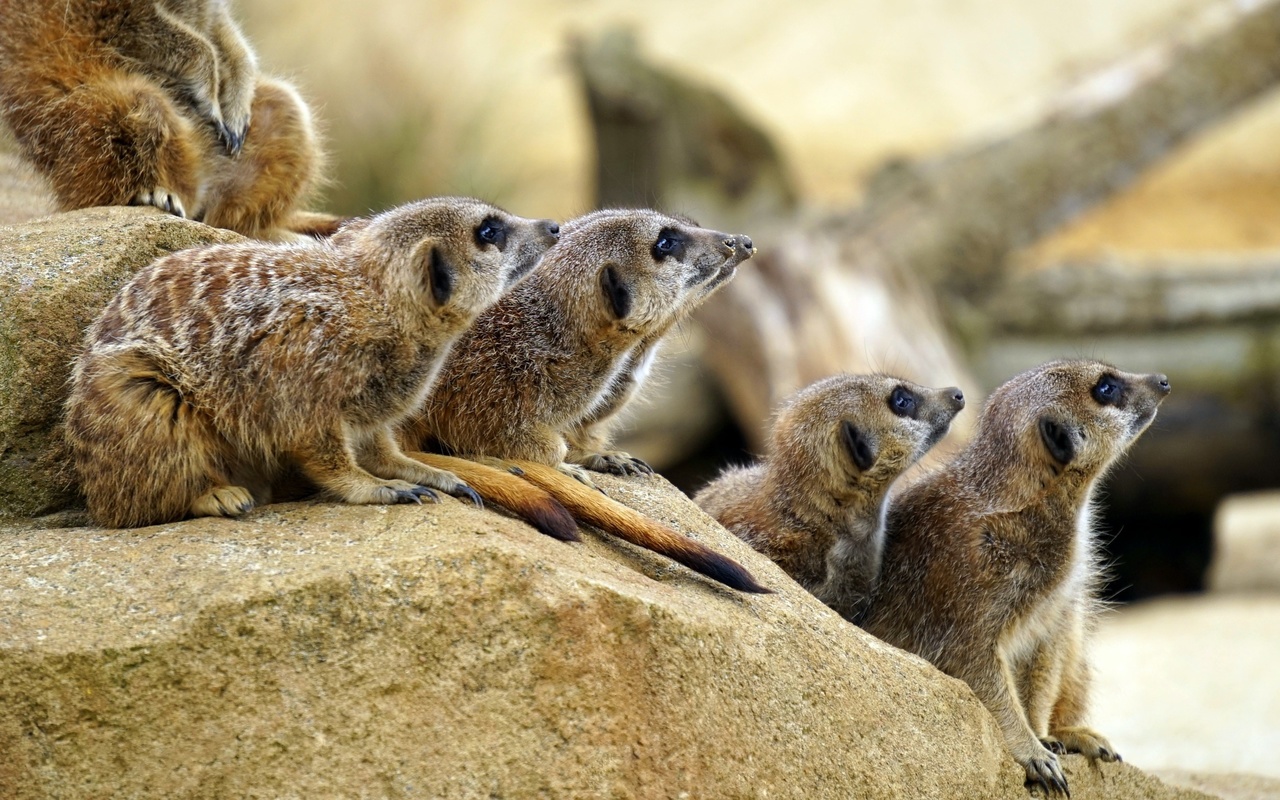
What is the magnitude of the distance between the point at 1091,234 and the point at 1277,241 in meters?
2.18

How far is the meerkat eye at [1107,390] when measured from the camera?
4.60 meters

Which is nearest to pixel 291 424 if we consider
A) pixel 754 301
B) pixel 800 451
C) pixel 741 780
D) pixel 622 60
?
pixel 741 780

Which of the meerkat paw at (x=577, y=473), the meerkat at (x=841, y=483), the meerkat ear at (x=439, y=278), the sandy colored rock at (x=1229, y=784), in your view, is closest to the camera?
the meerkat ear at (x=439, y=278)

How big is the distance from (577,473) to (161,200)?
1.58 meters

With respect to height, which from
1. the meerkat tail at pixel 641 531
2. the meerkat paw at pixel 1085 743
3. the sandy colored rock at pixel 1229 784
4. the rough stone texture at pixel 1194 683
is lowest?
the rough stone texture at pixel 1194 683

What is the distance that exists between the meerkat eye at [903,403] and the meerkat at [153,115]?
2.08 meters

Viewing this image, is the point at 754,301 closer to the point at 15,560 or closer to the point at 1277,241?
the point at 15,560

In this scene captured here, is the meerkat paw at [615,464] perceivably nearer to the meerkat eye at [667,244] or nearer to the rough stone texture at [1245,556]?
the meerkat eye at [667,244]

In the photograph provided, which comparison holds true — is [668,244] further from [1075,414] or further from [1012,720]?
[1012,720]

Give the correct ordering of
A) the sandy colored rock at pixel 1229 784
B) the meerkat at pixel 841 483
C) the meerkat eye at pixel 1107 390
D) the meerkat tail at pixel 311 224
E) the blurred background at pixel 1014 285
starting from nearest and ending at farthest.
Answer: the meerkat eye at pixel 1107 390 < the meerkat at pixel 841 483 < the sandy colored rock at pixel 1229 784 < the meerkat tail at pixel 311 224 < the blurred background at pixel 1014 285

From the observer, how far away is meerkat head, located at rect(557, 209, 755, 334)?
4.49 meters

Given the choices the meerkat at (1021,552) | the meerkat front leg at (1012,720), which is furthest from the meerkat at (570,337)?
the meerkat front leg at (1012,720)

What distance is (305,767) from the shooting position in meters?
3.19

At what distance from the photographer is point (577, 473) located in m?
4.34
